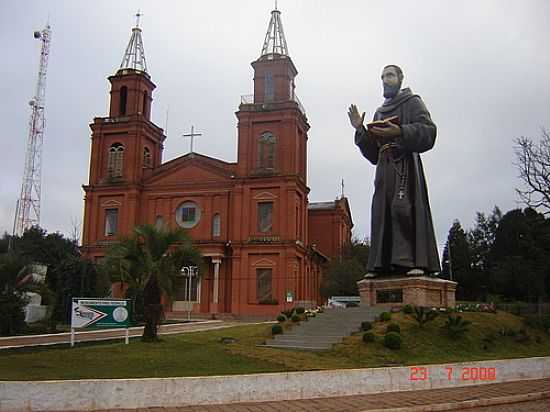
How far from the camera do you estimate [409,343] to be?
18281mm

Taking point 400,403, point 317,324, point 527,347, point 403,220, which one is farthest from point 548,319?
point 400,403

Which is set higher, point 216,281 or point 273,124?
point 273,124

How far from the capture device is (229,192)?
5097 centimetres

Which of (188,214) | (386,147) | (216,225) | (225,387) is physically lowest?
(225,387)

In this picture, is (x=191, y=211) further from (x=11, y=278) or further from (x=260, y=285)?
(x=11, y=278)

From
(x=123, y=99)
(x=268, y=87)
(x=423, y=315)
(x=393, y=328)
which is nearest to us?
(x=393, y=328)

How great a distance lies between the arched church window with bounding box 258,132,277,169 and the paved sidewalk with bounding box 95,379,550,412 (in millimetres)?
37479

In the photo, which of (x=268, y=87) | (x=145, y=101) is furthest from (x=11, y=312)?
(x=145, y=101)

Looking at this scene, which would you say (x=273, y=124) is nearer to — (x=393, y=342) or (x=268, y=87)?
(x=268, y=87)

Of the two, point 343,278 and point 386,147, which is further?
point 343,278

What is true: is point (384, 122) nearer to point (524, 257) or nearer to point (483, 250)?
point (524, 257)

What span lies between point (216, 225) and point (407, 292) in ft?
102

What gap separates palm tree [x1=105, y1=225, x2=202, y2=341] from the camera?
67.5 ft
